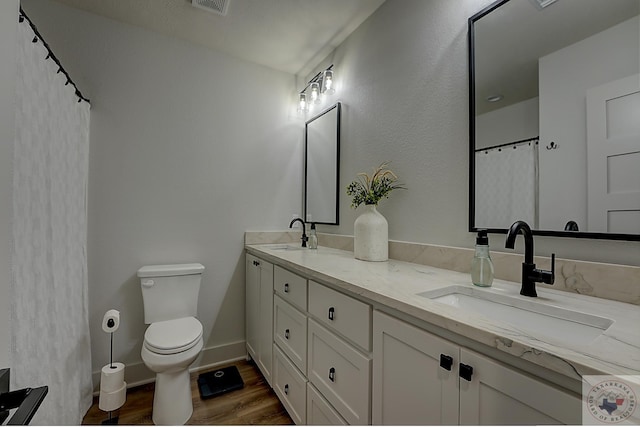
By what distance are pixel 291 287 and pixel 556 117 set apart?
4.42 ft

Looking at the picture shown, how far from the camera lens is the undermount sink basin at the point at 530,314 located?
0.73m

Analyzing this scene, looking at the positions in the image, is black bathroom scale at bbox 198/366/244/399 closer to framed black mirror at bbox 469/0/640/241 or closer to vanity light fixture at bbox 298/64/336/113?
framed black mirror at bbox 469/0/640/241

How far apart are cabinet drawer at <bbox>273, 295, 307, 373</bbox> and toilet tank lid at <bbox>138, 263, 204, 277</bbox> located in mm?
693

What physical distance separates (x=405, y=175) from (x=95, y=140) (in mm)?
2035

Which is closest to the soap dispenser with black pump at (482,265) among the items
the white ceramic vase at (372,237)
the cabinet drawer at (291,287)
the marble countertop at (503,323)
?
the marble countertop at (503,323)

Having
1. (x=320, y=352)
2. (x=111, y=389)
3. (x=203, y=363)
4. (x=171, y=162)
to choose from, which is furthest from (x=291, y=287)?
(x=171, y=162)

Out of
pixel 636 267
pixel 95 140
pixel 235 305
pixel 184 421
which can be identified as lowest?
pixel 184 421

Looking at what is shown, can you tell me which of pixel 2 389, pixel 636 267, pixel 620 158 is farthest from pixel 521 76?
pixel 2 389

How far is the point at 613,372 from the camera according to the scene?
0.46 meters

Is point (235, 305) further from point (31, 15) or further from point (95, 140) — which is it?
point (31, 15)

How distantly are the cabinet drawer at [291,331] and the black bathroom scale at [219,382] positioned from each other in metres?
0.55

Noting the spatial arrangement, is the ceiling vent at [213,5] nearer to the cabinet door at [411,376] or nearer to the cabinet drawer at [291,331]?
the cabinet drawer at [291,331]

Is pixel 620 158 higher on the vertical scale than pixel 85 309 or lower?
higher

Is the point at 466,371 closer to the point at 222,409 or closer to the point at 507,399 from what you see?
the point at 507,399
